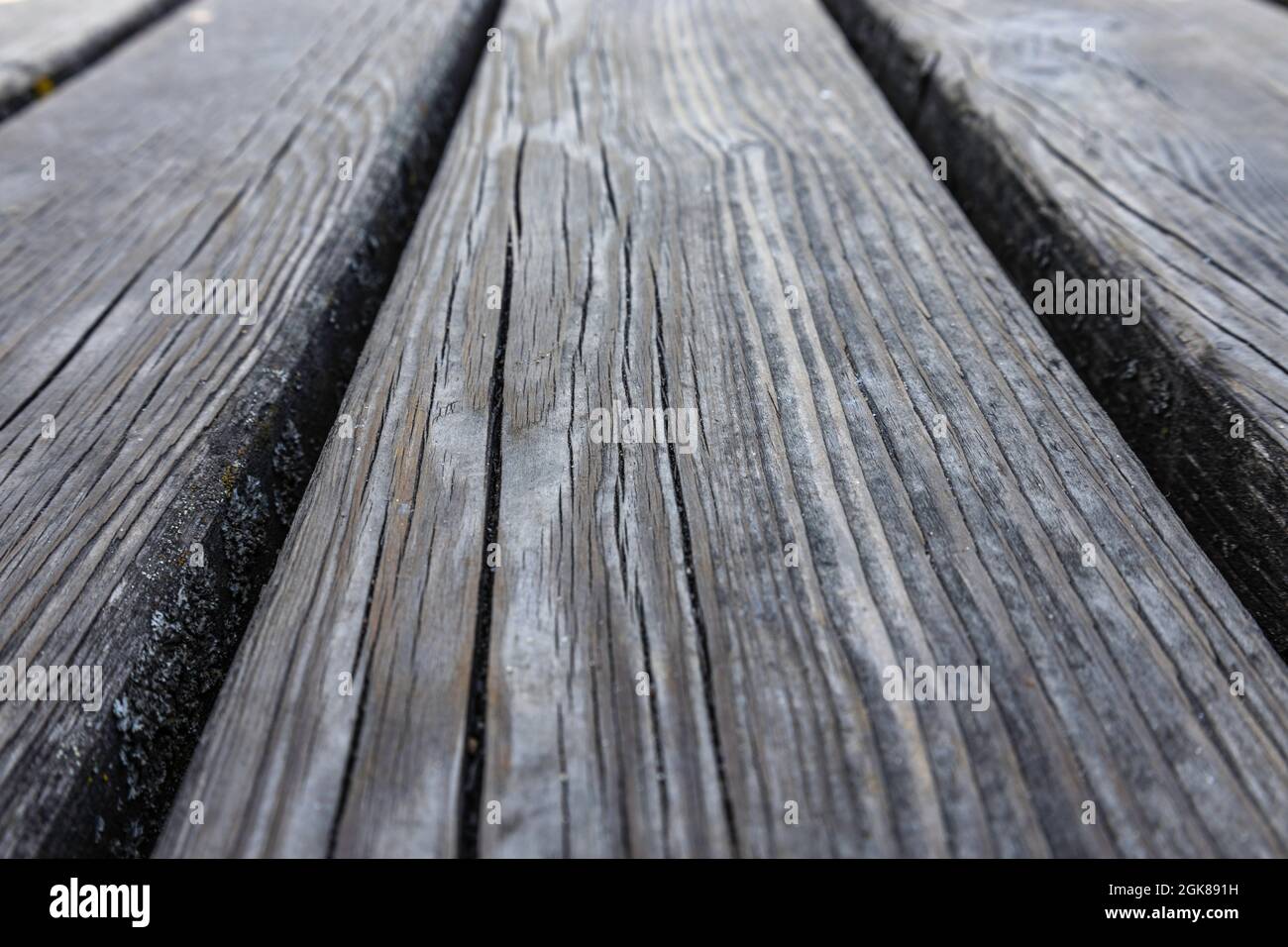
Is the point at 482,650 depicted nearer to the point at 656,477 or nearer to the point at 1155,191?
the point at 656,477

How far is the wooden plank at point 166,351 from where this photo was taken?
737 millimetres

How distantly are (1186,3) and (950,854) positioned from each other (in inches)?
83.7

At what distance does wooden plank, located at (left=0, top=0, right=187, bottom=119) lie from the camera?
1881 mm

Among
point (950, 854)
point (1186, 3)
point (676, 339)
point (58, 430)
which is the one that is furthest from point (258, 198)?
point (1186, 3)

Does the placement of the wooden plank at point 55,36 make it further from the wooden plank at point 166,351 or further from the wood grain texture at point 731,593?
the wood grain texture at point 731,593

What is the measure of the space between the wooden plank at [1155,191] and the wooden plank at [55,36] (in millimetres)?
1752

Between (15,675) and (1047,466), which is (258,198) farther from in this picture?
(1047,466)

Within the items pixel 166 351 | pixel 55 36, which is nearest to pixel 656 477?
pixel 166 351

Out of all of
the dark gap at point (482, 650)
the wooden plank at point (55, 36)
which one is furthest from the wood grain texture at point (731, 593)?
the wooden plank at point (55, 36)

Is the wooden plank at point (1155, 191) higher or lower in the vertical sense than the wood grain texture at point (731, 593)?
higher

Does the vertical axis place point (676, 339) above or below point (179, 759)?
above

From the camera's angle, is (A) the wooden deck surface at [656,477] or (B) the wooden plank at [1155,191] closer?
(A) the wooden deck surface at [656,477]

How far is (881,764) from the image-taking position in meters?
0.66

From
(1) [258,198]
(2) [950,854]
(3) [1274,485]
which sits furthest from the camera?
(1) [258,198]
